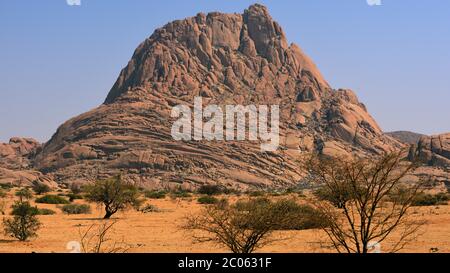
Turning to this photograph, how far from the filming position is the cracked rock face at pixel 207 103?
390 ft

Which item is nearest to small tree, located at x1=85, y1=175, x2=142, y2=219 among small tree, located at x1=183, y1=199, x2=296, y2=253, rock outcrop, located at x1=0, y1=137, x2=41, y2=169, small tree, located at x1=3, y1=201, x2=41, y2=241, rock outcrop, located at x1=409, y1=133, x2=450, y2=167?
small tree, located at x1=3, y1=201, x2=41, y2=241

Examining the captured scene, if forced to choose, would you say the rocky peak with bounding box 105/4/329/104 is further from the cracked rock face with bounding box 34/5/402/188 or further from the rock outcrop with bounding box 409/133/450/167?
the rock outcrop with bounding box 409/133/450/167

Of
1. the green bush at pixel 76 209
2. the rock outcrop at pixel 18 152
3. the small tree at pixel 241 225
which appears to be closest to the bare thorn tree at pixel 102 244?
the small tree at pixel 241 225

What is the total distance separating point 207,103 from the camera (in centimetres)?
14625

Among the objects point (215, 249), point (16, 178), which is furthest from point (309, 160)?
point (16, 178)

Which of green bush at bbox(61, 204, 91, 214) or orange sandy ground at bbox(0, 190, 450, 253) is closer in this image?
orange sandy ground at bbox(0, 190, 450, 253)

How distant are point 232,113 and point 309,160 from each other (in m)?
127

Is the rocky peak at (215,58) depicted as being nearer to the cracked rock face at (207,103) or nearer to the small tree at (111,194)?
the cracked rock face at (207,103)

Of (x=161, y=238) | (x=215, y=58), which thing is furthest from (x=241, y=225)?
(x=215, y=58)

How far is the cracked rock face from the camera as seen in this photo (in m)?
119

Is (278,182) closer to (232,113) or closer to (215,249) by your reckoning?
(232,113)

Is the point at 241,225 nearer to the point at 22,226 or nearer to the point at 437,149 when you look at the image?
the point at 22,226

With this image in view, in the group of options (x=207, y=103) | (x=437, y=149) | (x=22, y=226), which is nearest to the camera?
(x=22, y=226)

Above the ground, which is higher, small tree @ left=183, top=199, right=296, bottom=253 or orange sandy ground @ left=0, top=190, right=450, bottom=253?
small tree @ left=183, top=199, right=296, bottom=253
